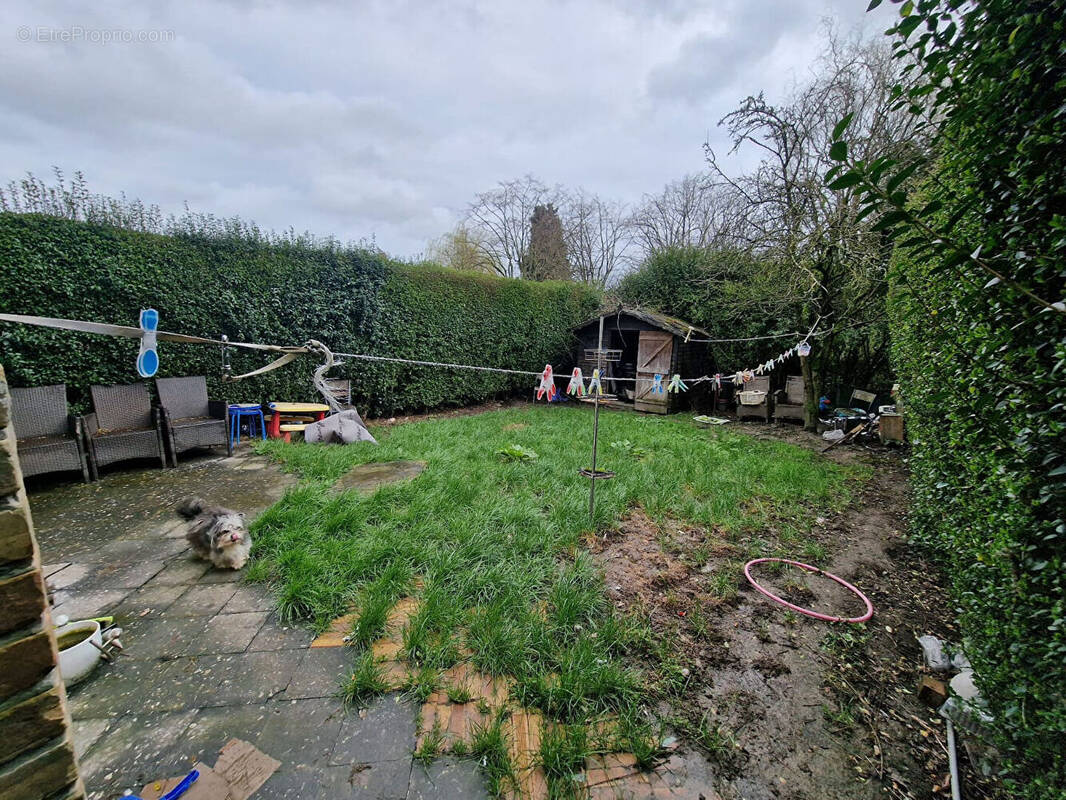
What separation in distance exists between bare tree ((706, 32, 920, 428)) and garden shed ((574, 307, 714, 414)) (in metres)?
2.71

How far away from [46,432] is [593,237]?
58.1 feet

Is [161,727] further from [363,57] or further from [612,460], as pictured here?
[363,57]

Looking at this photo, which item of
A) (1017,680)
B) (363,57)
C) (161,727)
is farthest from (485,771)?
(363,57)

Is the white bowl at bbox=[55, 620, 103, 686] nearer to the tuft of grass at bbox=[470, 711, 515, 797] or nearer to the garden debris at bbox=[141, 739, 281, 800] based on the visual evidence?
the garden debris at bbox=[141, 739, 281, 800]

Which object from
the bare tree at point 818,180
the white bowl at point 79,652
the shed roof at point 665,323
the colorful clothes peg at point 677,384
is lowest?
the white bowl at point 79,652

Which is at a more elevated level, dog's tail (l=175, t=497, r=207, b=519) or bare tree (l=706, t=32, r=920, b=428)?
bare tree (l=706, t=32, r=920, b=428)

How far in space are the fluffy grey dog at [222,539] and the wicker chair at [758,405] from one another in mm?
8616

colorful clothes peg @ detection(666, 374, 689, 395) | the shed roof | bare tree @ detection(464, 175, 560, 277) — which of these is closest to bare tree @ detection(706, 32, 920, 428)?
colorful clothes peg @ detection(666, 374, 689, 395)

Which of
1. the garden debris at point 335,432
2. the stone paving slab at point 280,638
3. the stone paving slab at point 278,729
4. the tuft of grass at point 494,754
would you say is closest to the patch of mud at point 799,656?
the tuft of grass at point 494,754

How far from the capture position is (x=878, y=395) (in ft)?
25.4

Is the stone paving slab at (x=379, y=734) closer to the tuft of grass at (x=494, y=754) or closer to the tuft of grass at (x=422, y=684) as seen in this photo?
the tuft of grass at (x=422, y=684)

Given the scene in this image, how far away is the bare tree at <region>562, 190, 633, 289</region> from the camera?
58.5 feet

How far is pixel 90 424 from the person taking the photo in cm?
421

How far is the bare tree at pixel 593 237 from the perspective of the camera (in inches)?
702
